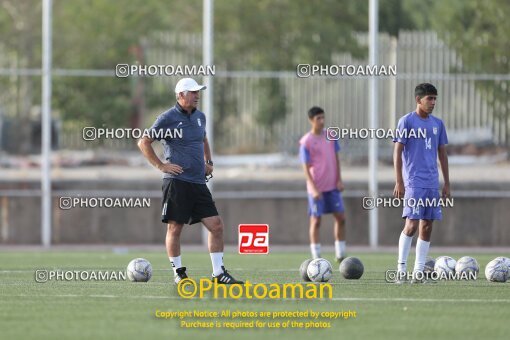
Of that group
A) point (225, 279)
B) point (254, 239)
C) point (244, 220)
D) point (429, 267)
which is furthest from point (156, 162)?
point (244, 220)

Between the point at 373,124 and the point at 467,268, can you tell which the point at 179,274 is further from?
the point at 373,124

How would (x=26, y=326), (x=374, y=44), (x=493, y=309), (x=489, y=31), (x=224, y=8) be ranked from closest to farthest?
1. (x=26, y=326)
2. (x=493, y=309)
3. (x=374, y=44)
4. (x=489, y=31)
5. (x=224, y=8)

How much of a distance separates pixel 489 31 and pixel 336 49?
18.6 ft

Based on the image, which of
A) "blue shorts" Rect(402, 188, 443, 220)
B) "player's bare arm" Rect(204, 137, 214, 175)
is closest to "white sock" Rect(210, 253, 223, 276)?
"player's bare arm" Rect(204, 137, 214, 175)

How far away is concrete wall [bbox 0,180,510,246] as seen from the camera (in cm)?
2430

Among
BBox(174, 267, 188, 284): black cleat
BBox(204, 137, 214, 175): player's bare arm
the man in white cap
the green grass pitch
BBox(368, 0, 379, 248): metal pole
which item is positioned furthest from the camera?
BBox(368, 0, 379, 248): metal pole

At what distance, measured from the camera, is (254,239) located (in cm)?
1513

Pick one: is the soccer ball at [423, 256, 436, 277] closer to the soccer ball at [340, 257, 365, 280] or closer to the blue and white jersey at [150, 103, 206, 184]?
the soccer ball at [340, 257, 365, 280]

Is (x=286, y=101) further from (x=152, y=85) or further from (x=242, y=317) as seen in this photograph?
(x=242, y=317)

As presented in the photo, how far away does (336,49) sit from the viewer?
101 feet

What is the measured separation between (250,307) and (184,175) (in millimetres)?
2929

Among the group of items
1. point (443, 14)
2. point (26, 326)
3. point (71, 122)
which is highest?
point (443, 14)

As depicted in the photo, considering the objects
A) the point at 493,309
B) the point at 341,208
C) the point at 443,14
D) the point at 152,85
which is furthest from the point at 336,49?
the point at 493,309

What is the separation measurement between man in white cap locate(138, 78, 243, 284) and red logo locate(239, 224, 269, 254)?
53 centimetres
